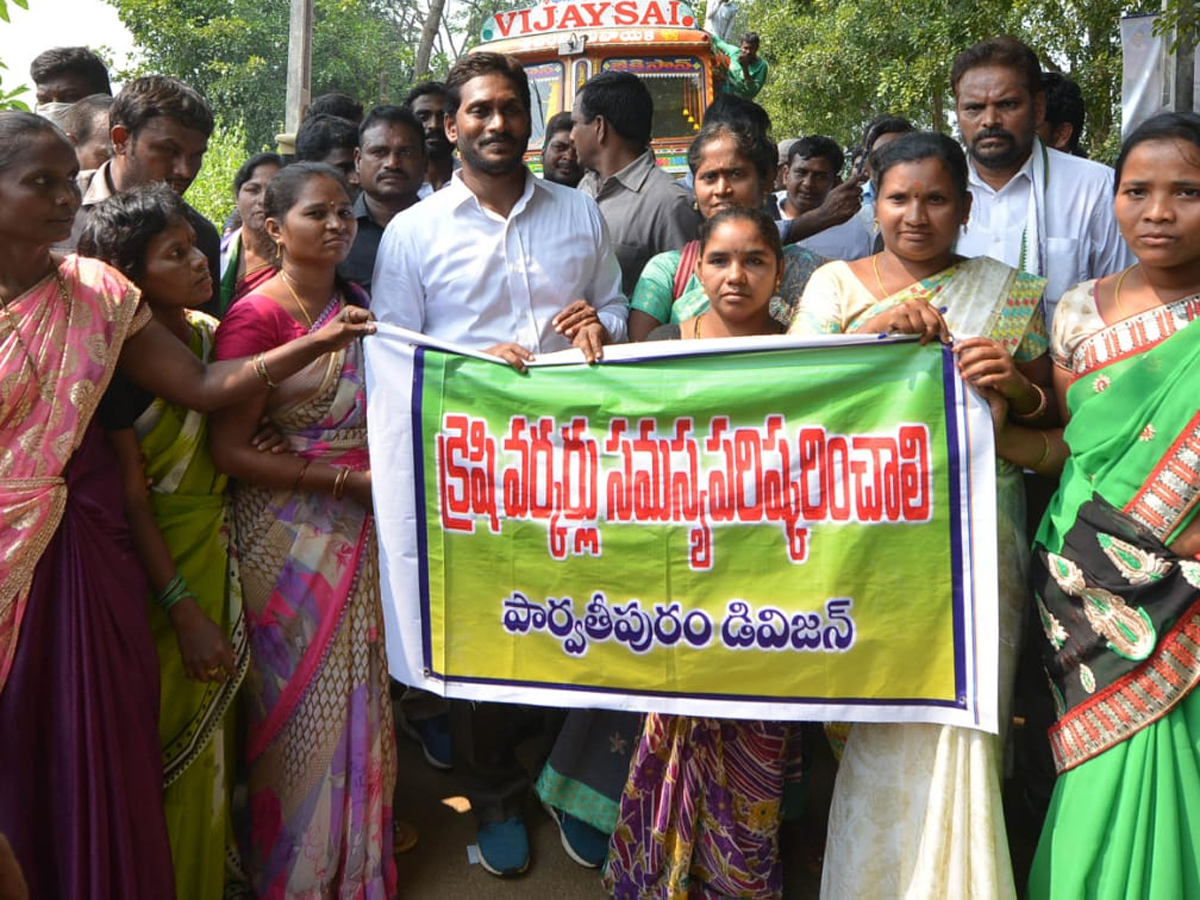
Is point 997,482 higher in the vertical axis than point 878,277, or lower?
lower

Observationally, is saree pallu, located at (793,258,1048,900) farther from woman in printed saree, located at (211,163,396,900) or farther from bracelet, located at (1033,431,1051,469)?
woman in printed saree, located at (211,163,396,900)

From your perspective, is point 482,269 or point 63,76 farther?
point 63,76

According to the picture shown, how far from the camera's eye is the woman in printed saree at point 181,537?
2.69 m

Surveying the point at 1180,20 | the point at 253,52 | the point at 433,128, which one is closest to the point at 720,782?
the point at 433,128

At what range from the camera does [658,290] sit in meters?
3.39

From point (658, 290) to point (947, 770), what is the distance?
5.35 ft

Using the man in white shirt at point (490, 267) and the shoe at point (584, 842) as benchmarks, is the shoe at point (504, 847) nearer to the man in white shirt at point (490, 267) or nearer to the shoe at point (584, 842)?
the man in white shirt at point (490, 267)

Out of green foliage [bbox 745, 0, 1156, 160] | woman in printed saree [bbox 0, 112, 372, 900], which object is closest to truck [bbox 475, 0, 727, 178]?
green foliage [bbox 745, 0, 1156, 160]

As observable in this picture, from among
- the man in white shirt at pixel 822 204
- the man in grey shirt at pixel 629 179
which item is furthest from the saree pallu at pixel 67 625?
the man in white shirt at pixel 822 204

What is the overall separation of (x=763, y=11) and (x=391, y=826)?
20288mm

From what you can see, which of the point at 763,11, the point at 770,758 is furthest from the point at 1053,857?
the point at 763,11

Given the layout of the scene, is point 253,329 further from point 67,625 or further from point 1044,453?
point 1044,453

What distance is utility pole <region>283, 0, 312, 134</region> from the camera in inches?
439

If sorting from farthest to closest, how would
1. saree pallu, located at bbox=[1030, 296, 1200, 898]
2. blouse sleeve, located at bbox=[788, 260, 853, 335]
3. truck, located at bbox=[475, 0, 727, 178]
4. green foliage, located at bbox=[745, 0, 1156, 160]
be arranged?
green foliage, located at bbox=[745, 0, 1156, 160], truck, located at bbox=[475, 0, 727, 178], blouse sleeve, located at bbox=[788, 260, 853, 335], saree pallu, located at bbox=[1030, 296, 1200, 898]
